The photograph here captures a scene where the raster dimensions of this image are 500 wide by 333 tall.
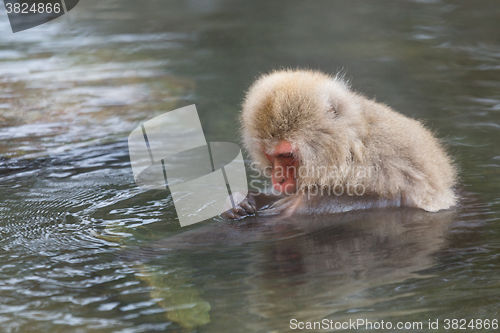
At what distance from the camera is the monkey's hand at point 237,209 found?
490cm

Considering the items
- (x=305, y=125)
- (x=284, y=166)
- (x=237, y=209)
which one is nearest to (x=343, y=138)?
(x=305, y=125)

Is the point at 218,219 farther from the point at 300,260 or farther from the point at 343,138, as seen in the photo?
the point at 343,138

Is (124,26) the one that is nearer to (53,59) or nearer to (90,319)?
(53,59)

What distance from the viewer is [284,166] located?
459cm

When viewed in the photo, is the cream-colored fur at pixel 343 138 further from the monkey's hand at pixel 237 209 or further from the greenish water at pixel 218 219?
the monkey's hand at pixel 237 209

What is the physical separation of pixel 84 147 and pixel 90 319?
368 cm

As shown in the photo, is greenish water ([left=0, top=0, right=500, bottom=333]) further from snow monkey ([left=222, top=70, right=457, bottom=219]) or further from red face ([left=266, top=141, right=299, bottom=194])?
red face ([left=266, top=141, right=299, bottom=194])

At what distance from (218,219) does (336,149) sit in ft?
4.08

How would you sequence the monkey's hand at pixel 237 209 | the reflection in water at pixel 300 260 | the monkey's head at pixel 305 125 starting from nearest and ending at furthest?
the reflection in water at pixel 300 260 → the monkey's head at pixel 305 125 → the monkey's hand at pixel 237 209

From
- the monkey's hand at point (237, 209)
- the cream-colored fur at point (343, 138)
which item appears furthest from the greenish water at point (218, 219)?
the cream-colored fur at point (343, 138)

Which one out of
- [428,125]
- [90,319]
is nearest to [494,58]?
[428,125]

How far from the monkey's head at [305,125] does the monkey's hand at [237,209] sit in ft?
1.62

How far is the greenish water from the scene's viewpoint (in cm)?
351

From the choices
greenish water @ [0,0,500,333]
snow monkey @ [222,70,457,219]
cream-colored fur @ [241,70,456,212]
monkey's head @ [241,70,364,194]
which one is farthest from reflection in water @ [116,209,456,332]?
A: monkey's head @ [241,70,364,194]
